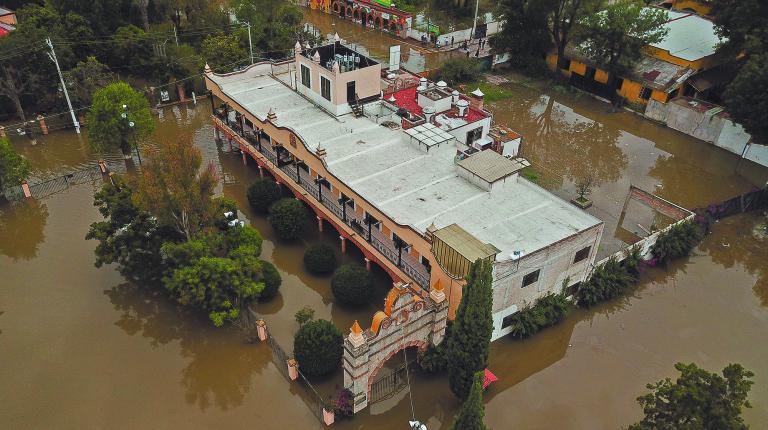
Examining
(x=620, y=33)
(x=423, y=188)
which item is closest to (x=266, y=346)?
(x=423, y=188)

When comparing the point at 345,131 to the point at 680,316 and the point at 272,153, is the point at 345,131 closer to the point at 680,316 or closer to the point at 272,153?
the point at 272,153

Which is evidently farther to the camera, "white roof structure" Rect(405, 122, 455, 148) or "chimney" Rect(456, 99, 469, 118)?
"chimney" Rect(456, 99, 469, 118)

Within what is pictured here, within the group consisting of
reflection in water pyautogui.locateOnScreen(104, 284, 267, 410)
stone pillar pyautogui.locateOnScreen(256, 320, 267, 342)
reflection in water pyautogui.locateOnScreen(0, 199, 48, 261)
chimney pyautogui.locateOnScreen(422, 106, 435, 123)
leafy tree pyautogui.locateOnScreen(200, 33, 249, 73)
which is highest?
chimney pyautogui.locateOnScreen(422, 106, 435, 123)

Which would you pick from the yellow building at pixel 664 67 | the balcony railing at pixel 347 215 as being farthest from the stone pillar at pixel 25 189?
the yellow building at pixel 664 67

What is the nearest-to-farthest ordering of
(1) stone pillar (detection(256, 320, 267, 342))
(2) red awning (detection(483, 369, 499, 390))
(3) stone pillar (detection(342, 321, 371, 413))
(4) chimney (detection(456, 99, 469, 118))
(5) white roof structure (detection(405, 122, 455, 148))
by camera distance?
(3) stone pillar (detection(342, 321, 371, 413)) < (2) red awning (detection(483, 369, 499, 390)) < (1) stone pillar (detection(256, 320, 267, 342)) < (5) white roof structure (detection(405, 122, 455, 148)) < (4) chimney (detection(456, 99, 469, 118))

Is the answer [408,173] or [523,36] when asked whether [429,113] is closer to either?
[408,173]

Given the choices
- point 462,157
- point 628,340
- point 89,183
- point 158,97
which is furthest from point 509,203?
point 158,97

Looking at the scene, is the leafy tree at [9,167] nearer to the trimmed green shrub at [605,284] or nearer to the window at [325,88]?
the window at [325,88]

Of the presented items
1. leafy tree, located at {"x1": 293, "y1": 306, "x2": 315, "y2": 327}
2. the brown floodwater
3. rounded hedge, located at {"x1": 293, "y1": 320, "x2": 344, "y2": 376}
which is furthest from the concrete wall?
leafy tree, located at {"x1": 293, "y1": 306, "x2": 315, "y2": 327}

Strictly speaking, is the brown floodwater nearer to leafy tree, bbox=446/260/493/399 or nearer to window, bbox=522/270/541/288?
leafy tree, bbox=446/260/493/399
